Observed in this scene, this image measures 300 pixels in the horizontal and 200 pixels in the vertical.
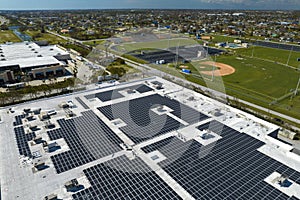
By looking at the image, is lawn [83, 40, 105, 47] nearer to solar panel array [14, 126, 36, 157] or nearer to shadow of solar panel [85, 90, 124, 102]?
shadow of solar panel [85, 90, 124, 102]

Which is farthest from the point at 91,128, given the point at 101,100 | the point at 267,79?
the point at 267,79

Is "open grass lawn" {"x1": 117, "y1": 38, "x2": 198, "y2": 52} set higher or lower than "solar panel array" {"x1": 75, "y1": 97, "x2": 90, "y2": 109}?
lower

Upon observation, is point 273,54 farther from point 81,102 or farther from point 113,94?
point 81,102

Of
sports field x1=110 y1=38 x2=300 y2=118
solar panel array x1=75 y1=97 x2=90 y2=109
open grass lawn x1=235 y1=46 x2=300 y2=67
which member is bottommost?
sports field x1=110 y1=38 x2=300 y2=118

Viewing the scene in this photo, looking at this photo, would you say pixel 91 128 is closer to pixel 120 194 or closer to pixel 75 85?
pixel 120 194

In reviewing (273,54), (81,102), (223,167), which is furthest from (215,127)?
(273,54)

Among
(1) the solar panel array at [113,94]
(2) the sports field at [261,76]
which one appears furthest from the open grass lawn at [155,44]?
(1) the solar panel array at [113,94]

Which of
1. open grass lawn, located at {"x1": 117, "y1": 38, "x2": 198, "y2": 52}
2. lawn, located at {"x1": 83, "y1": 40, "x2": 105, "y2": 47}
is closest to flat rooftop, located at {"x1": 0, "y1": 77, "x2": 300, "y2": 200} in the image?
open grass lawn, located at {"x1": 117, "y1": 38, "x2": 198, "y2": 52}
